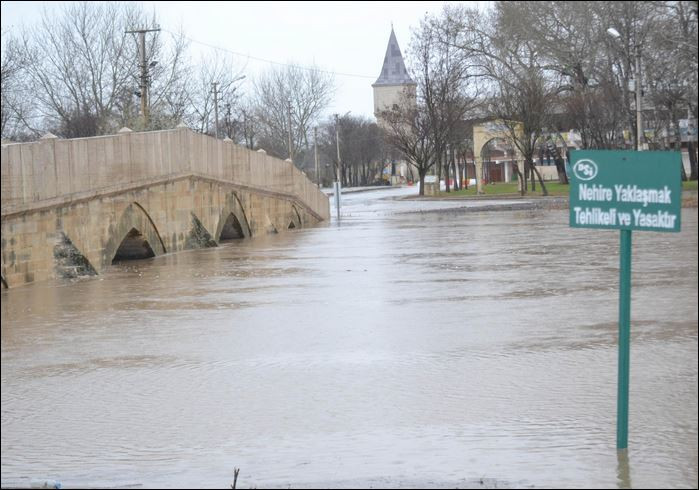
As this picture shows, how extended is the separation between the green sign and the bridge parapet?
13.9m

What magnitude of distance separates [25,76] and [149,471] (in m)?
59.5

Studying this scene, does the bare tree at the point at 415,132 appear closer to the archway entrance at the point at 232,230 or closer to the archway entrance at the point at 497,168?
the archway entrance at the point at 497,168

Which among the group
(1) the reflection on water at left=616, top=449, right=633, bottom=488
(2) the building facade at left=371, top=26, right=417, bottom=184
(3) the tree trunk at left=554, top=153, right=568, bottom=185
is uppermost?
(2) the building facade at left=371, top=26, right=417, bottom=184

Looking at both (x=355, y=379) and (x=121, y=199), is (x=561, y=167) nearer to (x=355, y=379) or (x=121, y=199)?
(x=121, y=199)

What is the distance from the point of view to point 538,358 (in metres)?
10.5

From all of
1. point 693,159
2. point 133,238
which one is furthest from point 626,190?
point 693,159

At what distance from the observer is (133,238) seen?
25891 mm

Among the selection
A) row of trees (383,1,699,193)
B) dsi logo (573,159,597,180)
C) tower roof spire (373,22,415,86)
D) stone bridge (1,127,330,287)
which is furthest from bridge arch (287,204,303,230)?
tower roof spire (373,22,415,86)

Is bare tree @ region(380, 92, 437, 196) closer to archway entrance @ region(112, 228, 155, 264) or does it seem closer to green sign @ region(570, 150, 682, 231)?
archway entrance @ region(112, 228, 155, 264)

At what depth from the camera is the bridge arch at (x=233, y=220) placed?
3308cm

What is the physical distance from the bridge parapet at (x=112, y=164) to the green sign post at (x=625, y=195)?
1388 cm

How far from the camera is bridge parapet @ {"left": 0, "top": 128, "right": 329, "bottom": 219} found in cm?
1909

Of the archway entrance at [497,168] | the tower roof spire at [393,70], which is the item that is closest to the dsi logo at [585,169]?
the archway entrance at [497,168]

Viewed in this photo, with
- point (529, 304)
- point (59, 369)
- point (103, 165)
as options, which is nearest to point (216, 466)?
point (59, 369)
